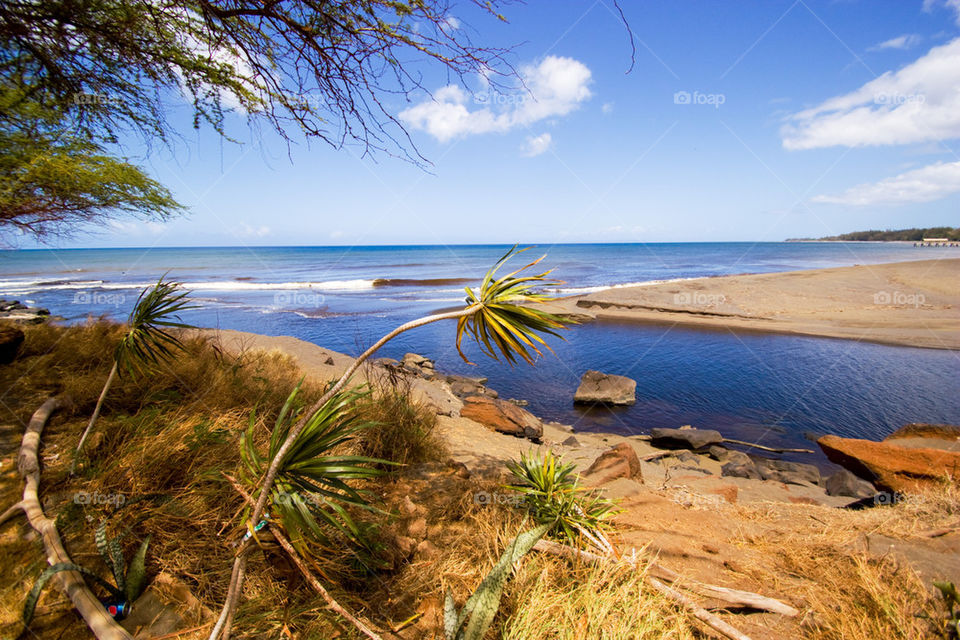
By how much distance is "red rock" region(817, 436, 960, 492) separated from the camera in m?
5.15

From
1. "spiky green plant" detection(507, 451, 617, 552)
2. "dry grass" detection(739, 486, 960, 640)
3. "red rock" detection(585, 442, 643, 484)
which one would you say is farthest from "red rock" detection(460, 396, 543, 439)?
"spiky green plant" detection(507, 451, 617, 552)

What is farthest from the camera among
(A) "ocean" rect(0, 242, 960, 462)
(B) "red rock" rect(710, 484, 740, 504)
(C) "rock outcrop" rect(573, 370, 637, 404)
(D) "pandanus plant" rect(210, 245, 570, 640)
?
(C) "rock outcrop" rect(573, 370, 637, 404)

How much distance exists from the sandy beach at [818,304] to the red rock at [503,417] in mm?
6753

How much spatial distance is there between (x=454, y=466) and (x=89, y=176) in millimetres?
5134

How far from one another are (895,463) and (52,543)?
8.95 metres

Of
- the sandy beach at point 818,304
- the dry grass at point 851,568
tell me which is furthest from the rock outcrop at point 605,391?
the dry grass at point 851,568

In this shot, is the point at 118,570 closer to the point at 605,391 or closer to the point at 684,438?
the point at 684,438

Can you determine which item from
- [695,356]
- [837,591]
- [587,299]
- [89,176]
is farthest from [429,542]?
[587,299]

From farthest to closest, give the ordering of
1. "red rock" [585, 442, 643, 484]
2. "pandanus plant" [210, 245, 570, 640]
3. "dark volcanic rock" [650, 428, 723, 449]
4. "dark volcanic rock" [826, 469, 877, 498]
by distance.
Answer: "dark volcanic rock" [650, 428, 723, 449] < "dark volcanic rock" [826, 469, 877, 498] < "red rock" [585, 442, 643, 484] < "pandanus plant" [210, 245, 570, 640]

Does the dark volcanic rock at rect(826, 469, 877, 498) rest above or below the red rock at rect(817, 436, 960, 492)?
below

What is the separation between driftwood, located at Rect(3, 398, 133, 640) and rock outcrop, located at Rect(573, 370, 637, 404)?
30.4 ft

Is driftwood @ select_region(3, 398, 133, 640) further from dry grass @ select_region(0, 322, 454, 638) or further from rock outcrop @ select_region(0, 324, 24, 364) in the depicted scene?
rock outcrop @ select_region(0, 324, 24, 364)

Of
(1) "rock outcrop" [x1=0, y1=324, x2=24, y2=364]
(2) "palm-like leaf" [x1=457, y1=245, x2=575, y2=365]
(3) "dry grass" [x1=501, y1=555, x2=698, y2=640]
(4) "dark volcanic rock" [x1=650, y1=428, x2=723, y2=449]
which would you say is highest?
(2) "palm-like leaf" [x1=457, y1=245, x2=575, y2=365]

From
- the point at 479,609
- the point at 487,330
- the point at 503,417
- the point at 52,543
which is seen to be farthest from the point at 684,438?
the point at 52,543
